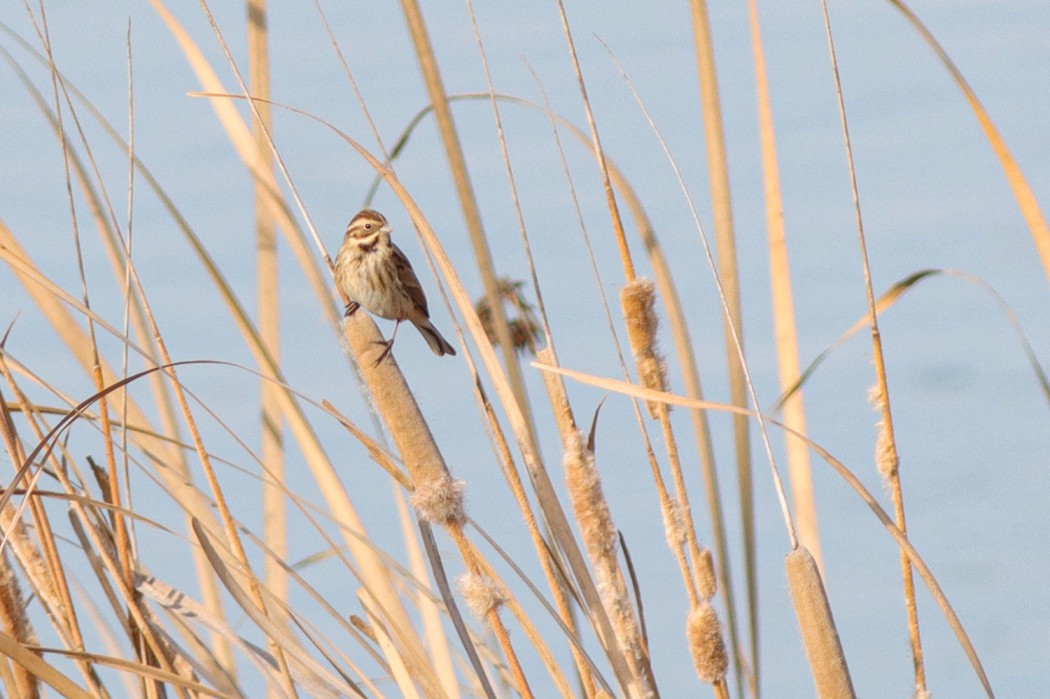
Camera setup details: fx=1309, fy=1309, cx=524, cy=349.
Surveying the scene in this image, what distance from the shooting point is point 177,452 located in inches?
96.4

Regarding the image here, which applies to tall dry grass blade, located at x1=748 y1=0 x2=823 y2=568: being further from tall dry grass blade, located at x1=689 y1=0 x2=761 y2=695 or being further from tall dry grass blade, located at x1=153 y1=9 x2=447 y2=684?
tall dry grass blade, located at x1=153 y1=9 x2=447 y2=684

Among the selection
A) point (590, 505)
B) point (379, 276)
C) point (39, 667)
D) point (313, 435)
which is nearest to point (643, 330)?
point (590, 505)

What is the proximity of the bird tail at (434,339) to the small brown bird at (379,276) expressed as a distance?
0.10ft

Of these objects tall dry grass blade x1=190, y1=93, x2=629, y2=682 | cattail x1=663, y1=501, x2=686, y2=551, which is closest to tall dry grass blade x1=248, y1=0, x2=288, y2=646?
tall dry grass blade x1=190, y1=93, x2=629, y2=682

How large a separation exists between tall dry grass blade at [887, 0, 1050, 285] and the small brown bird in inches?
117

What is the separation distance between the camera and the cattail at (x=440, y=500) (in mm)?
1754

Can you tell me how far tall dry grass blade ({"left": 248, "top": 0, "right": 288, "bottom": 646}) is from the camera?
2.32 meters

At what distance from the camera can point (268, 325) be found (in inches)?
96.1

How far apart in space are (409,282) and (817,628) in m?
3.31

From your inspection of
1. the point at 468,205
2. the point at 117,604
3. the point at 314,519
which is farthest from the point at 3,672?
the point at 468,205

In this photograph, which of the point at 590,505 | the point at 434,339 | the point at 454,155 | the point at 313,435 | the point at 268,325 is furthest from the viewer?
the point at 434,339

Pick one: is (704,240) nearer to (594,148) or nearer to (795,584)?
(594,148)

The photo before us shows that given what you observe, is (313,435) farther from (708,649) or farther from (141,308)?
(708,649)

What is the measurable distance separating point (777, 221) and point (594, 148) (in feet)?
1.18
